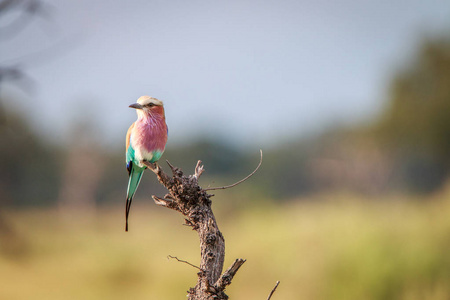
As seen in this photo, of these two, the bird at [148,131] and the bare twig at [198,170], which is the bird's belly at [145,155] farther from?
the bare twig at [198,170]

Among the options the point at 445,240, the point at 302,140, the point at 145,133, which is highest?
the point at 302,140

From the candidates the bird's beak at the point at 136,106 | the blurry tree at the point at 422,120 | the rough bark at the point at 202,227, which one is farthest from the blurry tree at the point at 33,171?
the rough bark at the point at 202,227

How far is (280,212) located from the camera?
2394cm

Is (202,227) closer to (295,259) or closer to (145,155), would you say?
(145,155)

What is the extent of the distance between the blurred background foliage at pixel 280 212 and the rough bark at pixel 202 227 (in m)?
0.23

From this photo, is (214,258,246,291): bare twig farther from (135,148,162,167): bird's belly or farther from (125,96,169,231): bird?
(135,148,162,167): bird's belly

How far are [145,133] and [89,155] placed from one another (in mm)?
31662

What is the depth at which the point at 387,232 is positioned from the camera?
12.3m

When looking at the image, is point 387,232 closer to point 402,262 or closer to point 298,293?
point 402,262

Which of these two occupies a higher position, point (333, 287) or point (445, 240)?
point (445, 240)

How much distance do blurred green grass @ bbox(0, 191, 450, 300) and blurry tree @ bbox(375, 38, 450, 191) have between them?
11.2 meters

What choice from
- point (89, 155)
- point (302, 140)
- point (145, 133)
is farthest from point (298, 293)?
point (302, 140)

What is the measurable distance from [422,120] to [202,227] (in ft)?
96.8

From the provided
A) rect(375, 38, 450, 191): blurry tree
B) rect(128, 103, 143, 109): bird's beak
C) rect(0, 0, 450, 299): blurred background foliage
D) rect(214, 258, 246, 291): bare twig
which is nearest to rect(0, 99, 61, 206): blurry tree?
rect(0, 0, 450, 299): blurred background foliage
